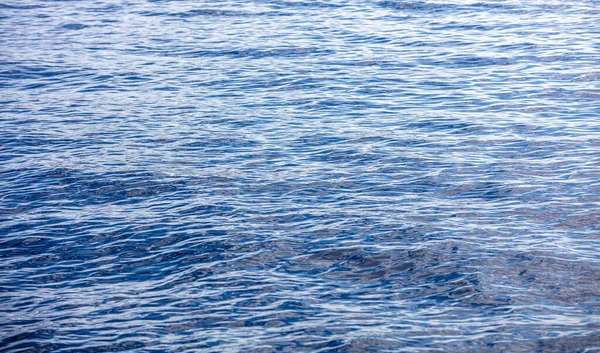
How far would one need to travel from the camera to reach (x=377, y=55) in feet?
83.9

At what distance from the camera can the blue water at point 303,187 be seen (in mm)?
12102

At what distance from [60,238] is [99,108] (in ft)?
24.5

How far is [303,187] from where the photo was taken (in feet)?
55.0

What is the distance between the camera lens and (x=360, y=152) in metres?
18.5

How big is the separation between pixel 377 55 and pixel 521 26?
6086mm

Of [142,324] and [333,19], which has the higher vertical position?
[333,19]

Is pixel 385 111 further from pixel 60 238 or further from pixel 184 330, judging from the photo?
pixel 184 330

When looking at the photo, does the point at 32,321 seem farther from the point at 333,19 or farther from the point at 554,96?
the point at 333,19

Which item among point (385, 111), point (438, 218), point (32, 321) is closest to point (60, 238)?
point (32, 321)

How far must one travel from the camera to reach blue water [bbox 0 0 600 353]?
12102 mm

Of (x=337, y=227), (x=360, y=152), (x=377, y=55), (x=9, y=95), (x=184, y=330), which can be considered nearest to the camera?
(x=184, y=330)

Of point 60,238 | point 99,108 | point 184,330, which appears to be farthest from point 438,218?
point 99,108

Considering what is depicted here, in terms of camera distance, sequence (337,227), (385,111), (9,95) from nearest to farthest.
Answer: (337,227) → (385,111) → (9,95)

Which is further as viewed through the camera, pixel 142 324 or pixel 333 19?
pixel 333 19
